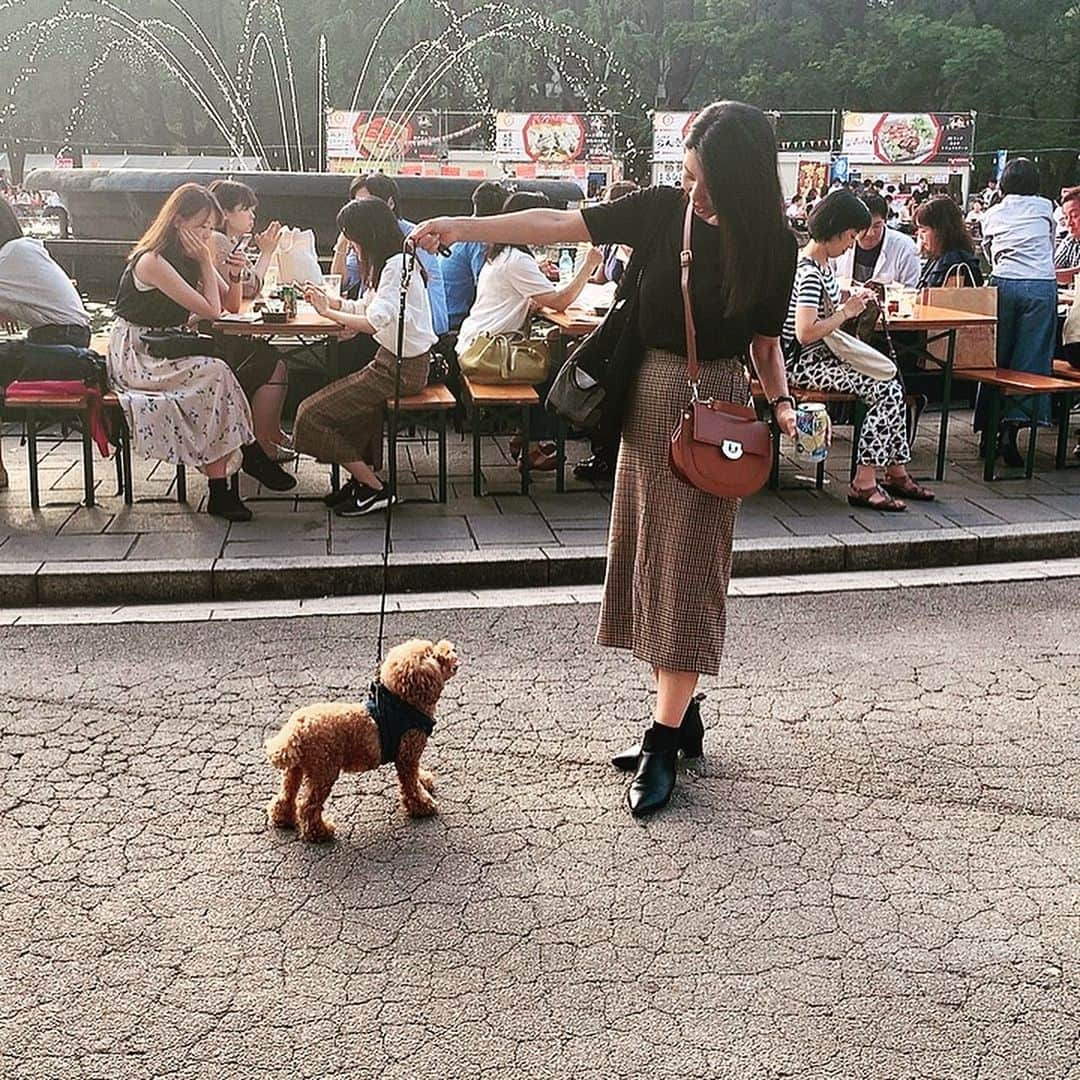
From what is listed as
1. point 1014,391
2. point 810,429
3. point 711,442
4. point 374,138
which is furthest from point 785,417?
point 374,138

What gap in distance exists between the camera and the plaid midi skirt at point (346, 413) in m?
7.01

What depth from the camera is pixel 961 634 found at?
5.69 metres

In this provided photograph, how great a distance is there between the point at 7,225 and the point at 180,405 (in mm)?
1616

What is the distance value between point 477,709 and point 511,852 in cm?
105

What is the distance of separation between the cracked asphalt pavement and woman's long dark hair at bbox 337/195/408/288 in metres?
2.35

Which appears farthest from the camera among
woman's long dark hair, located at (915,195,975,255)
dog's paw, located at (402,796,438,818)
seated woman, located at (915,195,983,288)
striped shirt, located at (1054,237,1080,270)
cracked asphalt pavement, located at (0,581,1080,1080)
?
striped shirt, located at (1054,237,1080,270)

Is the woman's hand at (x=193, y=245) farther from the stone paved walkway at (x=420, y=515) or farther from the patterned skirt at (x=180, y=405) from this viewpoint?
the stone paved walkway at (x=420, y=515)

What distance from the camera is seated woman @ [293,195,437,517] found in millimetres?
6832

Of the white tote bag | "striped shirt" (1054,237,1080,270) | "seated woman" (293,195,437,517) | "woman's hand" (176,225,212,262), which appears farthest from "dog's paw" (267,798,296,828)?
"striped shirt" (1054,237,1080,270)

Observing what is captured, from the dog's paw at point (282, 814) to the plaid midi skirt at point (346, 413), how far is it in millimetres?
3364

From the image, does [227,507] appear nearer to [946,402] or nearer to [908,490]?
[908,490]

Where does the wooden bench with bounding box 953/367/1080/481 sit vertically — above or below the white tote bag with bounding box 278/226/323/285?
below

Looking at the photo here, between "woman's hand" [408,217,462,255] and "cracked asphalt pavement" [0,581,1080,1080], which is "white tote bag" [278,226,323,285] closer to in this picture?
"cracked asphalt pavement" [0,581,1080,1080]

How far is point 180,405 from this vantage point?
681 cm
